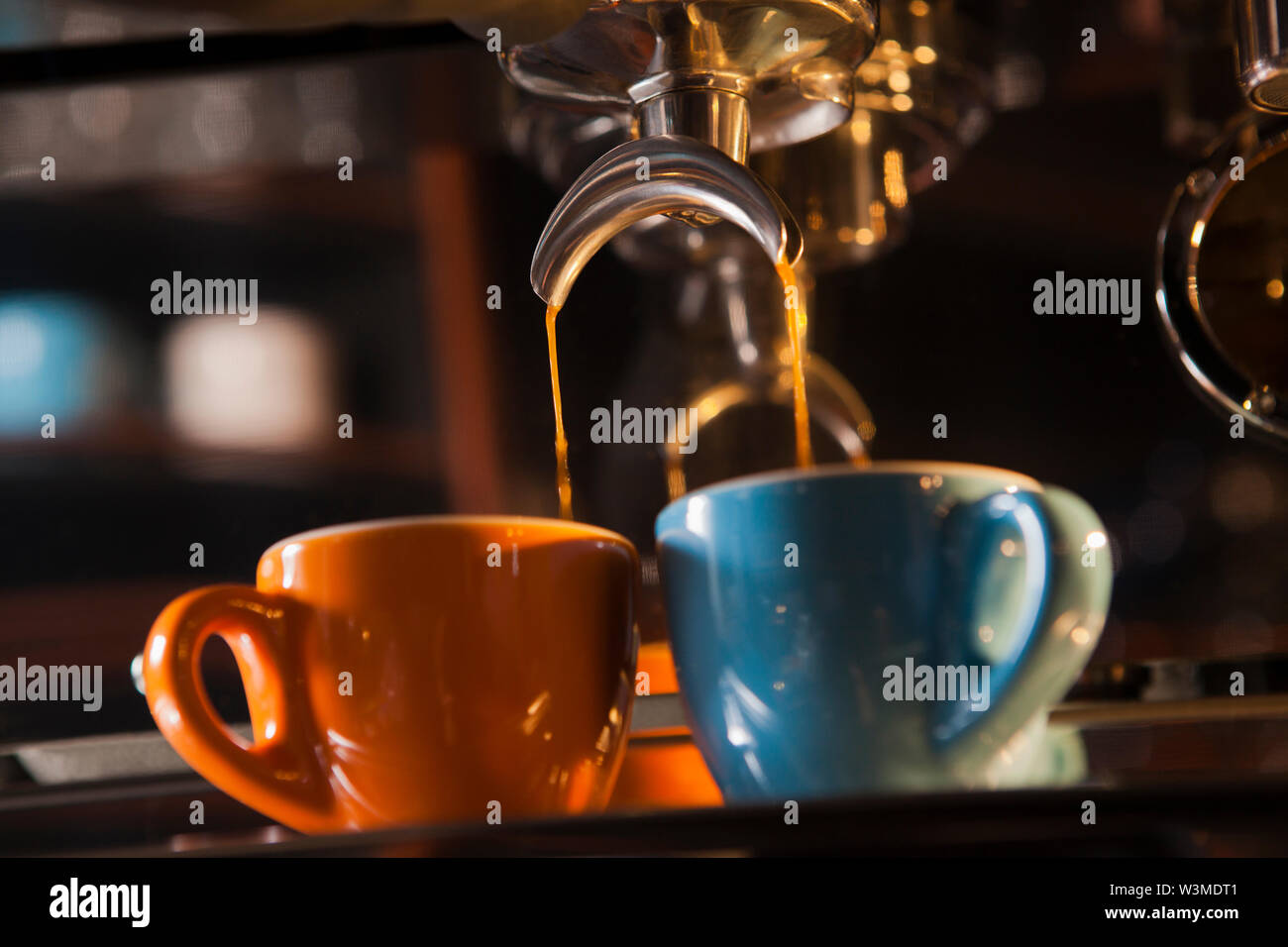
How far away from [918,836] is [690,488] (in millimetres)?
271

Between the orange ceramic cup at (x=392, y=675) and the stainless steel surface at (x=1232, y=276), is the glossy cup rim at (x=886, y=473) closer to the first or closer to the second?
the orange ceramic cup at (x=392, y=675)

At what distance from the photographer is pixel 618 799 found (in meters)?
0.36

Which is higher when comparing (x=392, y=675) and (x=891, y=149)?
(x=891, y=149)

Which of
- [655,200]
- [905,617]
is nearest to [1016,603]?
[905,617]

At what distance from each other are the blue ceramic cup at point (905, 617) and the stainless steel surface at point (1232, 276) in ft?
0.55

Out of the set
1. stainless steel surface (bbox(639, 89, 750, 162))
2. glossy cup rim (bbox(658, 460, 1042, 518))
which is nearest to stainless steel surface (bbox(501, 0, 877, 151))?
stainless steel surface (bbox(639, 89, 750, 162))

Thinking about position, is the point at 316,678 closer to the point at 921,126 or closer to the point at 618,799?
the point at 618,799

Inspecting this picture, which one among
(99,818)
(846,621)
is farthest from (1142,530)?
(99,818)

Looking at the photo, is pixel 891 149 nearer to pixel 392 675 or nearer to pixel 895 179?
pixel 895 179

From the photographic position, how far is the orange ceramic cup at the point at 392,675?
0.95 feet

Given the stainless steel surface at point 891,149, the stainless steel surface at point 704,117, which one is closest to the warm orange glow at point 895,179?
the stainless steel surface at point 891,149

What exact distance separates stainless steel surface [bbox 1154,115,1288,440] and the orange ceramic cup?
0.82 feet

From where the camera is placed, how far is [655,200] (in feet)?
1.03

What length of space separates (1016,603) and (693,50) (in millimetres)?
164
